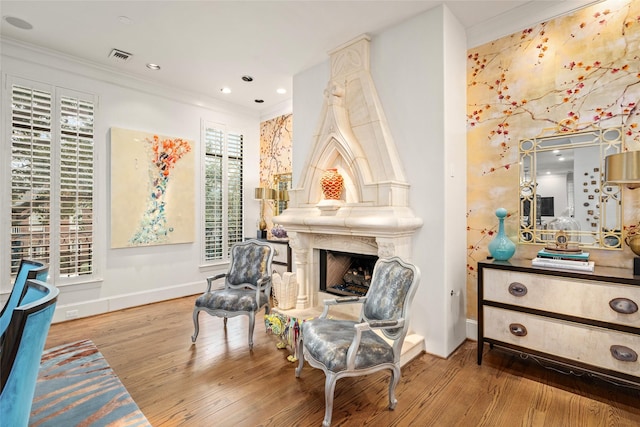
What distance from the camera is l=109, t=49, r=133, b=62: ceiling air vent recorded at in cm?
372

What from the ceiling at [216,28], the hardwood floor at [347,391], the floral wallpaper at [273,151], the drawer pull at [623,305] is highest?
the ceiling at [216,28]

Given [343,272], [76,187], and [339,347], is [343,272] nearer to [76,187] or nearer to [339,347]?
[339,347]

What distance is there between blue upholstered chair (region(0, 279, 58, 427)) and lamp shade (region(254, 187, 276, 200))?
396 centimetres

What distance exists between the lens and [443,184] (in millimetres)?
2850

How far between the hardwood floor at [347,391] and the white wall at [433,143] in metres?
0.47

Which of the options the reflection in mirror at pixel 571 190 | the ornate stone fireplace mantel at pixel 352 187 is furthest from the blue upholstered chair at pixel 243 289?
the reflection in mirror at pixel 571 190

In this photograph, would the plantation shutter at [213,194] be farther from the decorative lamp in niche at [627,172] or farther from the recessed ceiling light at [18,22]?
the decorative lamp in niche at [627,172]

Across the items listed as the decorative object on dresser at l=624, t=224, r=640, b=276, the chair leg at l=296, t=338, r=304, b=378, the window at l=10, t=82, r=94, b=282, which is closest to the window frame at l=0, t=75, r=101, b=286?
the window at l=10, t=82, r=94, b=282

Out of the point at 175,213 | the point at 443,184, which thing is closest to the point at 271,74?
the point at 175,213

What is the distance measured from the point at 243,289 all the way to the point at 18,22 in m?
3.51

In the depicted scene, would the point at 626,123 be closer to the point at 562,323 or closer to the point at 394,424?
the point at 562,323

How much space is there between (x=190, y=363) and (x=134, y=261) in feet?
7.52

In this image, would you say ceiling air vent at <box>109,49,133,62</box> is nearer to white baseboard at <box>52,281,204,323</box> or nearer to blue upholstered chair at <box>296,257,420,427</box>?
white baseboard at <box>52,281,204,323</box>

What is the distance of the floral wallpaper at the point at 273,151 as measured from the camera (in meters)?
5.31
